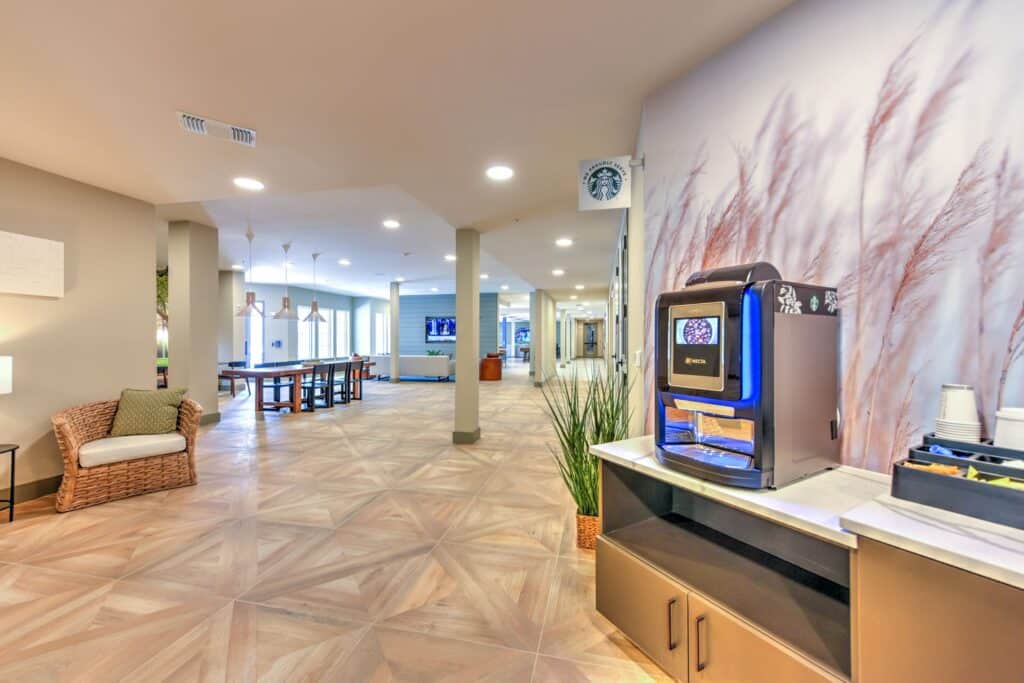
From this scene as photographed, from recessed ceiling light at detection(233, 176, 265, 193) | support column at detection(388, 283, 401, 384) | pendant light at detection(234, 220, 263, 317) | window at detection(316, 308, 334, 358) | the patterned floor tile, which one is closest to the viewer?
the patterned floor tile

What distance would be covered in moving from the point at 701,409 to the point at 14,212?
195 inches

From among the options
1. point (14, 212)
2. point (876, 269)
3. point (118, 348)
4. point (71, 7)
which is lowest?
point (118, 348)

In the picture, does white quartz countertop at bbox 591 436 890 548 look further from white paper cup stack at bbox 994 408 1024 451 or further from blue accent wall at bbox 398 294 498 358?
blue accent wall at bbox 398 294 498 358

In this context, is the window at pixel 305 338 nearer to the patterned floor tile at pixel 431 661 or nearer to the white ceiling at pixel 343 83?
the white ceiling at pixel 343 83

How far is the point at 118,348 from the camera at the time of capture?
12.8 feet

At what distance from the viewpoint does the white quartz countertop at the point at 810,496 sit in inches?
42.0

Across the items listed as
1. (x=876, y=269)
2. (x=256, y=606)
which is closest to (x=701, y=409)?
(x=876, y=269)

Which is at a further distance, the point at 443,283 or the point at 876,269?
the point at 443,283

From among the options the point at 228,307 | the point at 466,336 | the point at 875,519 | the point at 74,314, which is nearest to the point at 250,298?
the point at 228,307

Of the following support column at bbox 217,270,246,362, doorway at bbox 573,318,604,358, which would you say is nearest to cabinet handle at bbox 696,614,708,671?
support column at bbox 217,270,246,362

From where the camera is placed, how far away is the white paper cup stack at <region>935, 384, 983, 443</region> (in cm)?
113

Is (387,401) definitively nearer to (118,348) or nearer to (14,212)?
(118,348)

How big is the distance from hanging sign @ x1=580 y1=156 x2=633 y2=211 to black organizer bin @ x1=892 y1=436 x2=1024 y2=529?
1985 mm

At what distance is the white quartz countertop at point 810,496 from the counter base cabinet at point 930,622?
0.29 feet
